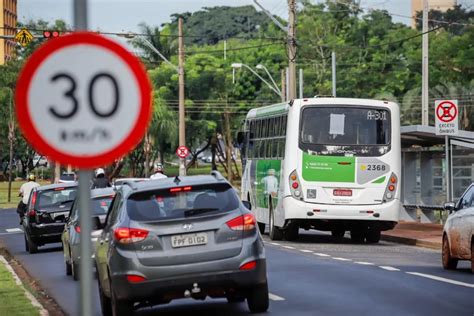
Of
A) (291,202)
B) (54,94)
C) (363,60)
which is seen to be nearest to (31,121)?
(54,94)

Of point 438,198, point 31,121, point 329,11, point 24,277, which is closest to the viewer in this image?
point 31,121

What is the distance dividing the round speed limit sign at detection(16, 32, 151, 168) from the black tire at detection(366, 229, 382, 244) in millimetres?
24143

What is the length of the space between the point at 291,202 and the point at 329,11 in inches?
2960

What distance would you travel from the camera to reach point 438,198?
Answer: 125 feet

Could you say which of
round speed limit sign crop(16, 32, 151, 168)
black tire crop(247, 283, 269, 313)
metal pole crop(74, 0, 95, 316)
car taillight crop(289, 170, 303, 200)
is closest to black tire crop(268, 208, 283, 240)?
car taillight crop(289, 170, 303, 200)

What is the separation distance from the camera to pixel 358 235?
32.2m

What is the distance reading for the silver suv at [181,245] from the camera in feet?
46.7

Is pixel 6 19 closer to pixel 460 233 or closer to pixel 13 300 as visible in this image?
pixel 460 233

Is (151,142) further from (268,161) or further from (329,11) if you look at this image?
(268,161)

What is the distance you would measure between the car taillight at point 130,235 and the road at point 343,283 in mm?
1847

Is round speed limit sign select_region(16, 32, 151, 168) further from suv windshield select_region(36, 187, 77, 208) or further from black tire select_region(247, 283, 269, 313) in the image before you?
suv windshield select_region(36, 187, 77, 208)

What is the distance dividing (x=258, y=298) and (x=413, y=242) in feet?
51.9

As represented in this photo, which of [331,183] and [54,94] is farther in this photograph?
[331,183]

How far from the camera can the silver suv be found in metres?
14.2
